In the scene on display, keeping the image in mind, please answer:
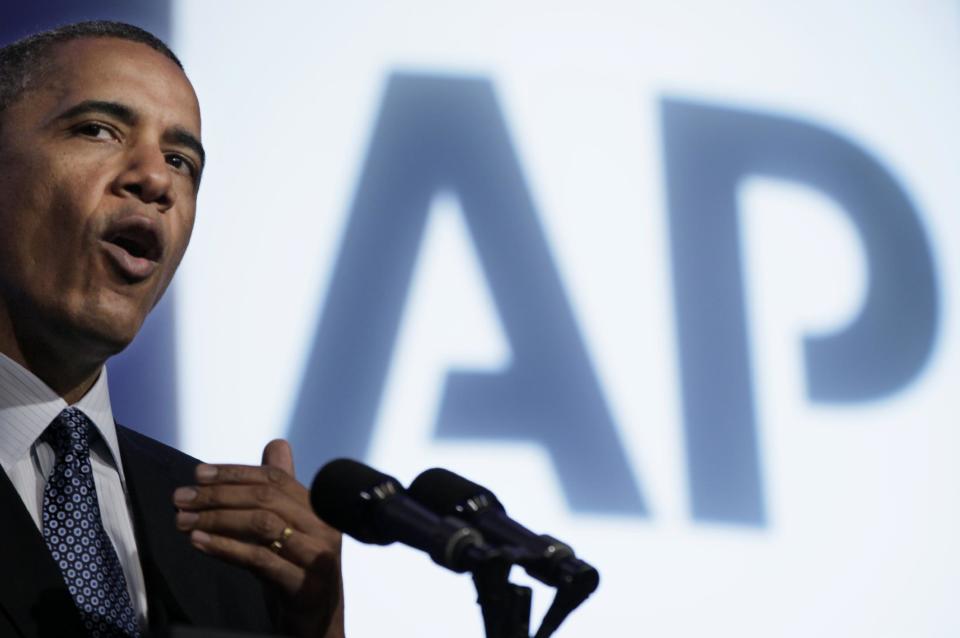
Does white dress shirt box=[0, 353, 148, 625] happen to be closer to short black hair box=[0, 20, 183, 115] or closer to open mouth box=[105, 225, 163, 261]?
open mouth box=[105, 225, 163, 261]

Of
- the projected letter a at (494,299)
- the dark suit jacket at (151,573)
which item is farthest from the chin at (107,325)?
the projected letter a at (494,299)

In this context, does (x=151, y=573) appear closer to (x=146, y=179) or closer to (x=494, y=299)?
(x=146, y=179)

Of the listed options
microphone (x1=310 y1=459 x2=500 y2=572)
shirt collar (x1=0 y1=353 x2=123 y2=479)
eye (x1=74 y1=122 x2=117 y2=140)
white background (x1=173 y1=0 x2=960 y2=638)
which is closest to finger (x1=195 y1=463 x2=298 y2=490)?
microphone (x1=310 y1=459 x2=500 y2=572)

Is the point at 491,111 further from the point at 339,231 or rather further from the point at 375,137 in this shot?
the point at 339,231

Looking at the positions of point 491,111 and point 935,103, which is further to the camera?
point 935,103

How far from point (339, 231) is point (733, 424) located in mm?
980

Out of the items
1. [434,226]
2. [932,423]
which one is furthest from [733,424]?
[434,226]

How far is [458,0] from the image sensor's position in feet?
9.43

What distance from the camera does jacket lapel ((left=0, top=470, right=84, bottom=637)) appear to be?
4.85ft

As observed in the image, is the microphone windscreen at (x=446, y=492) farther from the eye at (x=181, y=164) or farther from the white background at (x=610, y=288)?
the white background at (x=610, y=288)

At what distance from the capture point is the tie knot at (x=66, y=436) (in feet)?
5.57

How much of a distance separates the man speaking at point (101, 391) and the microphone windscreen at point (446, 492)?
204 mm

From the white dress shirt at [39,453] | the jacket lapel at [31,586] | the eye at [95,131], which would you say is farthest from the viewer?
the eye at [95,131]

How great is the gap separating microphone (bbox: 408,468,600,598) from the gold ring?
0.20 meters
